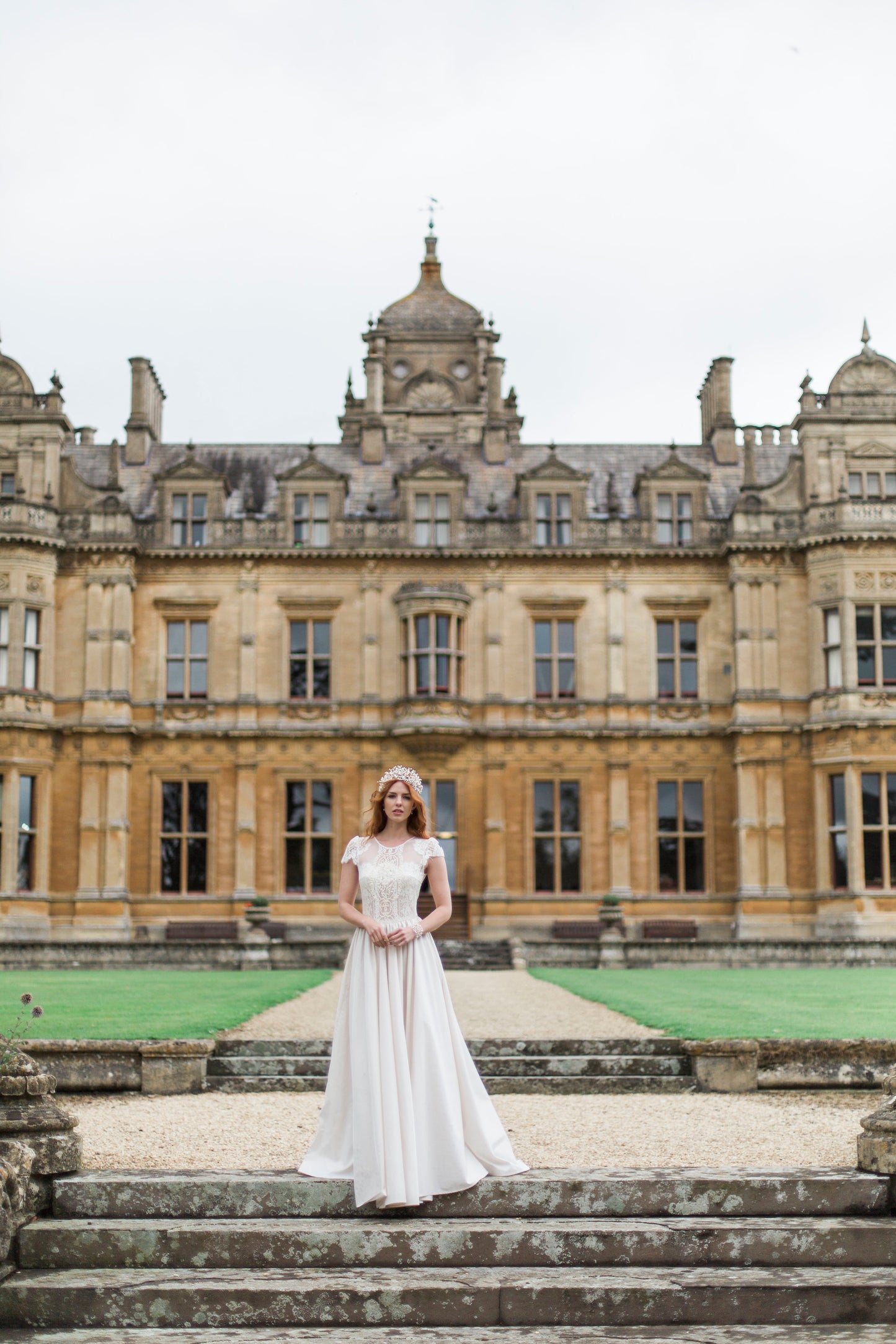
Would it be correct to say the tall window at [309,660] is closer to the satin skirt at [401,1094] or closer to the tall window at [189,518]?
the tall window at [189,518]

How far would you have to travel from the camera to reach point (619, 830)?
110 feet

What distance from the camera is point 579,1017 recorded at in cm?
1573

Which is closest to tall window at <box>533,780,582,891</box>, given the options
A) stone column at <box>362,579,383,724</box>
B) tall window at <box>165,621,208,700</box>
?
stone column at <box>362,579,383,724</box>

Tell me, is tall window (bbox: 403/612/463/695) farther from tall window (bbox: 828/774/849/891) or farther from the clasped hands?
the clasped hands

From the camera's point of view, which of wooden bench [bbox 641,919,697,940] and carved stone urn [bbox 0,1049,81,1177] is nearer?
carved stone urn [bbox 0,1049,81,1177]

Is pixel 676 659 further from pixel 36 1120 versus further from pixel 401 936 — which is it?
pixel 36 1120

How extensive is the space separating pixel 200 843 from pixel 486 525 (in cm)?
1022

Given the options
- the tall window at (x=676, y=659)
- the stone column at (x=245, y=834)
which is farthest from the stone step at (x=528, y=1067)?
the tall window at (x=676, y=659)

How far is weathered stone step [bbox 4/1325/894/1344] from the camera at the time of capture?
586 centimetres

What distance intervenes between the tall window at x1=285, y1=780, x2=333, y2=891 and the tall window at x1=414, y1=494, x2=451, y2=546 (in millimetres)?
6329

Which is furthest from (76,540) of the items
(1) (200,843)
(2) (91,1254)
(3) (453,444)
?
(2) (91,1254)

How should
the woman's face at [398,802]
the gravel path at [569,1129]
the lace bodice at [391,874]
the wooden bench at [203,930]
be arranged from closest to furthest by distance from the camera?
the lace bodice at [391,874]
the woman's face at [398,802]
the gravel path at [569,1129]
the wooden bench at [203,930]

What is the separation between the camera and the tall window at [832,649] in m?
32.8

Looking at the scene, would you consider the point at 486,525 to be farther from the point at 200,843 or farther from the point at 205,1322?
the point at 205,1322
